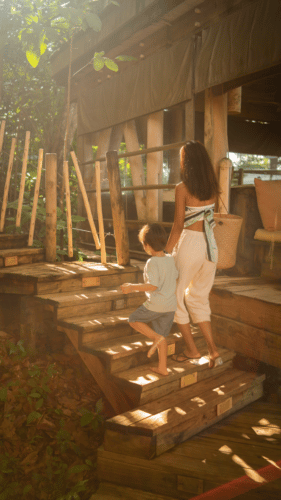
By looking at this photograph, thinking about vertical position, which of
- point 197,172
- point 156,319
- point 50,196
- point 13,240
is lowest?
point 156,319

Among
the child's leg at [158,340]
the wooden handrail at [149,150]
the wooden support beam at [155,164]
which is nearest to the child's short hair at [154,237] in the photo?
the child's leg at [158,340]

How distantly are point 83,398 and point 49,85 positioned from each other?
833 cm

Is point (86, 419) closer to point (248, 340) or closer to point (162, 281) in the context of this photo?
point (162, 281)

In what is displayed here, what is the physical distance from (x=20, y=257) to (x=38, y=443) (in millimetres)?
2363

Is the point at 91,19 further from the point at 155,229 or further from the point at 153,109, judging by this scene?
the point at 155,229

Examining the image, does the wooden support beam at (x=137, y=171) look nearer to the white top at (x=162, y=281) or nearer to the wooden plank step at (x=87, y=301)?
the wooden plank step at (x=87, y=301)

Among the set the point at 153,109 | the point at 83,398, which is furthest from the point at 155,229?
the point at 153,109

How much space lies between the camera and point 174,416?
3.18 meters

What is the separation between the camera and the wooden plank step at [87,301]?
4145mm

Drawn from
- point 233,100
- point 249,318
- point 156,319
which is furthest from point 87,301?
point 233,100

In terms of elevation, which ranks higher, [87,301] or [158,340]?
[87,301]

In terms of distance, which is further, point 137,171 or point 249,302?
point 137,171

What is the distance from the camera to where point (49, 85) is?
10203mm

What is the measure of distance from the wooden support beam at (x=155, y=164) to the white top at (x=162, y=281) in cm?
322
